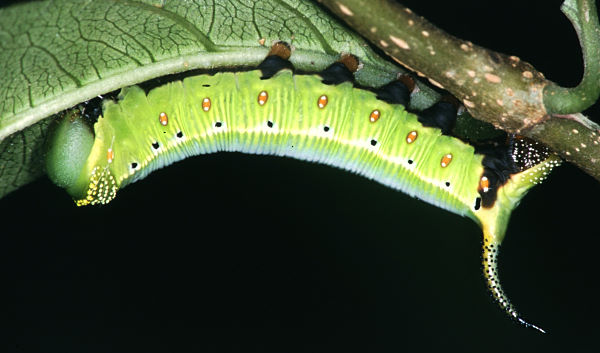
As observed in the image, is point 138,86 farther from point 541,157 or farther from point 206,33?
point 541,157

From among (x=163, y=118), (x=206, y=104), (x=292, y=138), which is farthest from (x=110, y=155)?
(x=292, y=138)

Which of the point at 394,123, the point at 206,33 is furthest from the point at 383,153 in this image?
the point at 206,33

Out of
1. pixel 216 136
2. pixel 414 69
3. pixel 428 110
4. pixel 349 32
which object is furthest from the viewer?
pixel 216 136

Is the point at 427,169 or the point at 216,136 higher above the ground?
the point at 427,169

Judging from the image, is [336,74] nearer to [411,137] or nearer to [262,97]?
[262,97]

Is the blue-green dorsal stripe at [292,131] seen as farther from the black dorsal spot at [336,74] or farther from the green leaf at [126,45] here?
the green leaf at [126,45]

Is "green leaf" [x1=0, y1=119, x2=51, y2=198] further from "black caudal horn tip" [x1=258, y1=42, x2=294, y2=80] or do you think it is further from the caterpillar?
"black caudal horn tip" [x1=258, y1=42, x2=294, y2=80]

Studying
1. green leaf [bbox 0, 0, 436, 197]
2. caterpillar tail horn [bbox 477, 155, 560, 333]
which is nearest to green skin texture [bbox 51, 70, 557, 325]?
caterpillar tail horn [bbox 477, 155, 560, 333]
